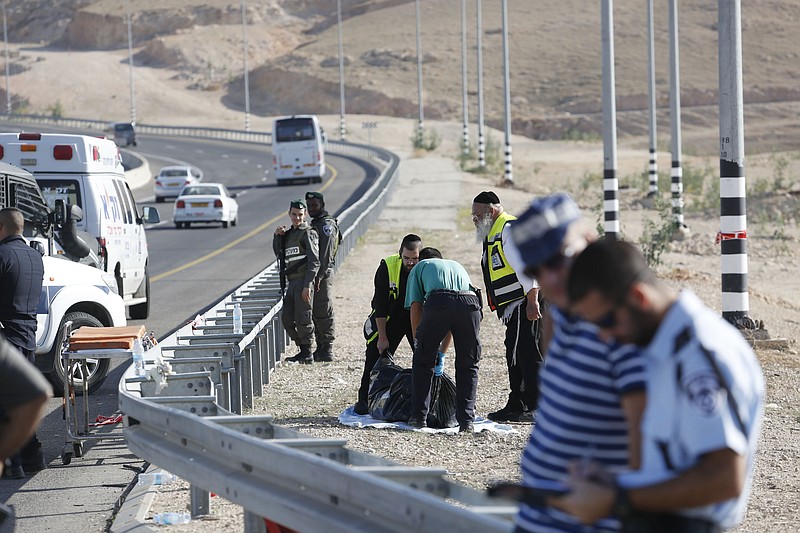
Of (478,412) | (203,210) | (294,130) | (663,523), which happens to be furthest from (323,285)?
(294,130)

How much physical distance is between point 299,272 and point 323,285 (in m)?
0.51

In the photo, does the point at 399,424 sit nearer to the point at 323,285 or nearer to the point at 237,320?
the point at 237,320

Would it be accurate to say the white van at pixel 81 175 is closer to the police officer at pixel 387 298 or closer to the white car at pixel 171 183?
the police officer at pixel 387 298

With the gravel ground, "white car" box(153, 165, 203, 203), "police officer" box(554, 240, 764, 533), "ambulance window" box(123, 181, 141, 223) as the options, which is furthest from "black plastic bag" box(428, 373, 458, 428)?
"white car" box(153, 165, 203, 203)

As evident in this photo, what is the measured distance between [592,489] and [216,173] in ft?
199

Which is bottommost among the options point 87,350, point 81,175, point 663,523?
point 87,350

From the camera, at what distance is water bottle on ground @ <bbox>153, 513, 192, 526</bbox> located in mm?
7453

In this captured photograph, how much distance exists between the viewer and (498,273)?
10320 millimetres

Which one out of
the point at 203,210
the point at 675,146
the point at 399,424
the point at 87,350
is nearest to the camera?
the point at 87,350

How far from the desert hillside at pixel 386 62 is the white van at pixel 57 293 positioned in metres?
78.7

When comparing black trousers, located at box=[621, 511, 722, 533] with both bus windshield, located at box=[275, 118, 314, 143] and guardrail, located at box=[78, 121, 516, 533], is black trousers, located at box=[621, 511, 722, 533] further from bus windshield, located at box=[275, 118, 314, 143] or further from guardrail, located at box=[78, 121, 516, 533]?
bus windshield, located at box=[275, 118, 314, 143]

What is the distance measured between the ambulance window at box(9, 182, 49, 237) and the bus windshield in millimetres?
42348

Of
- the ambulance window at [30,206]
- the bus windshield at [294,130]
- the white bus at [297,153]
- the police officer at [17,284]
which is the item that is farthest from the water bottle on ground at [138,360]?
the bus windshield at [294,130]

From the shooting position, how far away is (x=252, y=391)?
11.2 meters
